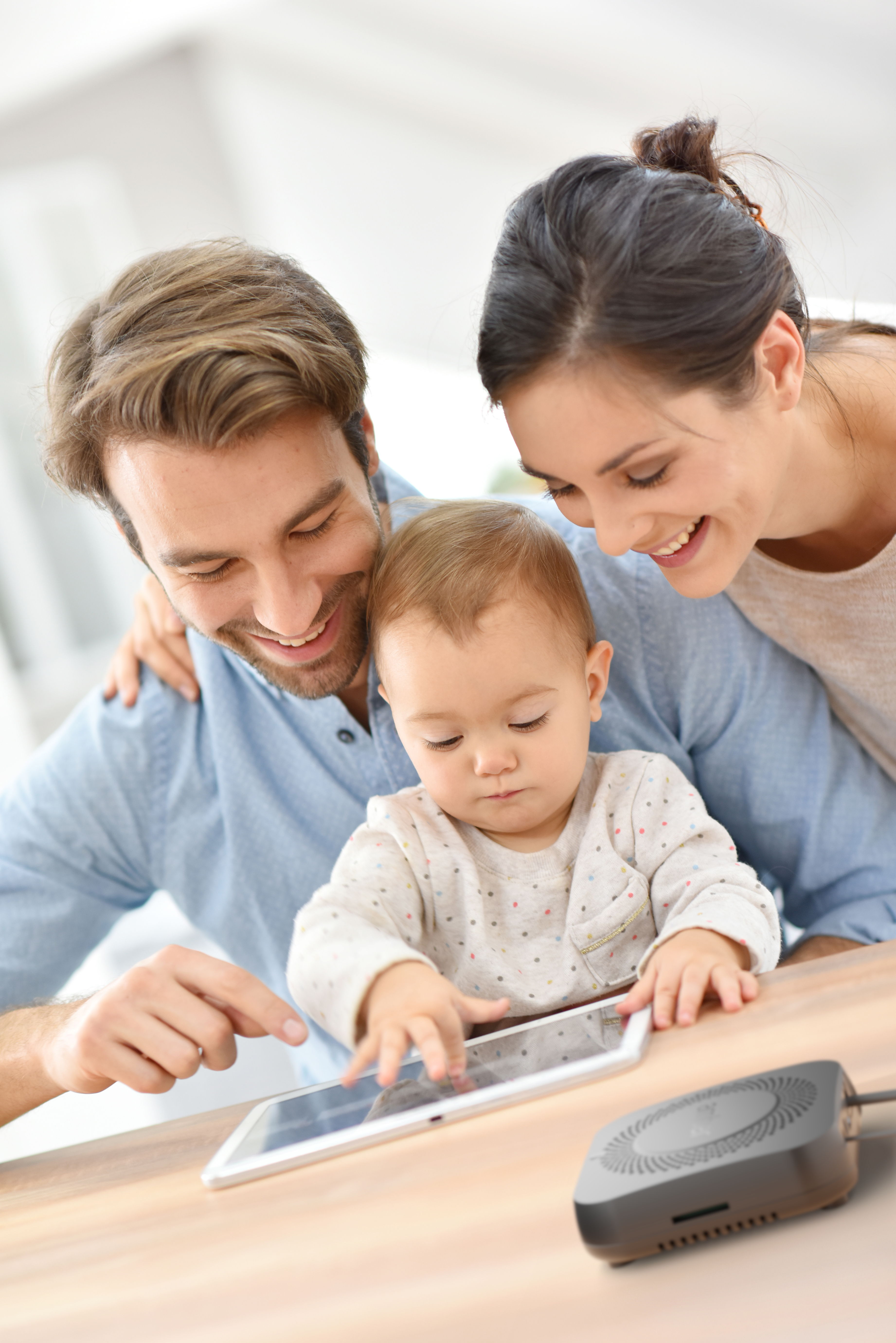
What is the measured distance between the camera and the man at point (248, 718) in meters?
1.14

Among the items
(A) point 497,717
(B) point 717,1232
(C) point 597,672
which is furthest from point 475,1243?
(C) point 597,672

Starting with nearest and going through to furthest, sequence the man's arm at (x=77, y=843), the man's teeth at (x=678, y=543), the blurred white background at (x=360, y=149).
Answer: the man's teeth at (x=678, y=543)
the man's arm at (x=77, y=843)
the blurred white background at (x=360, y=149)

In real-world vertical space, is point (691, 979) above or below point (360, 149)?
below

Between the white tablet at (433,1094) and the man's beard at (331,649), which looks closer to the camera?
the white tablet at (433,1094)

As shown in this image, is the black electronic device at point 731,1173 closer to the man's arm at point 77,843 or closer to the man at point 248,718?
the man at point 248,718

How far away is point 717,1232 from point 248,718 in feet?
3.27

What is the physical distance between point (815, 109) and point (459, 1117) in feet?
11.8

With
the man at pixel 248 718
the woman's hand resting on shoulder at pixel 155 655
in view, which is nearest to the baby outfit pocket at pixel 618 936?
the man at pixel 248 718

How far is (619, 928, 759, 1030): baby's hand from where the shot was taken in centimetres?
80

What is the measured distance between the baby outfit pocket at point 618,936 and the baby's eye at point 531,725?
0.55 feet

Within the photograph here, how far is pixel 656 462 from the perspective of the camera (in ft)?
3.47

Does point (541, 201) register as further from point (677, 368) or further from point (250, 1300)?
point (250, 1300)

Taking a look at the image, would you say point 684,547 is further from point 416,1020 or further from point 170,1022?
point 170,1022

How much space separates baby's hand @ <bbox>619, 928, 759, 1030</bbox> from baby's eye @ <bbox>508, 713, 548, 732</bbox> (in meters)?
0.26
